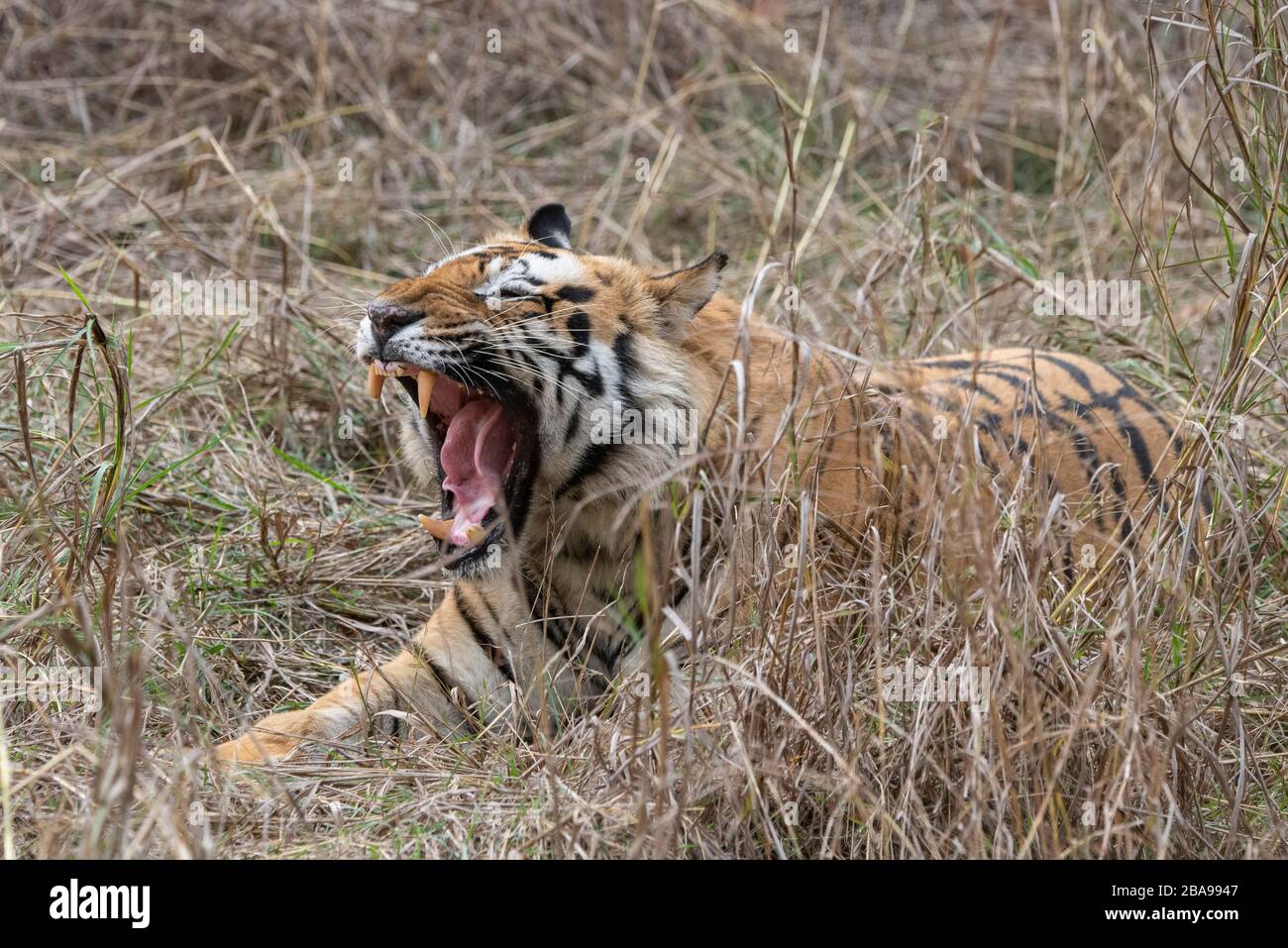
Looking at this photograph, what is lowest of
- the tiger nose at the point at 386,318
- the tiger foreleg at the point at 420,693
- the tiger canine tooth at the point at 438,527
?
the tiger foreleg at the point at 420,693

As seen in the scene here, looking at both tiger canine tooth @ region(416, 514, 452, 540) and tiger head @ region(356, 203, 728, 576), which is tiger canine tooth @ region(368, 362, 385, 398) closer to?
tiger head @ region(356, 203, 728, 576)

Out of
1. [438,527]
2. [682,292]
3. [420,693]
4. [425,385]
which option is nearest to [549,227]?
[682,292]

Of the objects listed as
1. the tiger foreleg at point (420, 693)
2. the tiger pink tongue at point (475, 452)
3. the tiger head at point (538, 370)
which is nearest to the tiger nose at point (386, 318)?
the tiger head at point (538, 370)

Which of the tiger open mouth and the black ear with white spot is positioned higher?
the black ear with white spot

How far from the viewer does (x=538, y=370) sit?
8.96 feet

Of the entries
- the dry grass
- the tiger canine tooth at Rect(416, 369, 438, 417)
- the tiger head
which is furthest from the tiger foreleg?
the tiger canine tooth at Rect(416, 369, 438, 417)

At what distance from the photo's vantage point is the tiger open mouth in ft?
8.86

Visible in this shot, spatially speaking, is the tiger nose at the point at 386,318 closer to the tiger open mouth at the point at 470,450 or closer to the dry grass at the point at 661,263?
the tiger open mouth at the point at 470,450

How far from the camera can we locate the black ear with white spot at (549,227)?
3162 mm

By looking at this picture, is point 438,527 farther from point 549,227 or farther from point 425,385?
point 549,227

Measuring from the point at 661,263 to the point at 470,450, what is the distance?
214 cm

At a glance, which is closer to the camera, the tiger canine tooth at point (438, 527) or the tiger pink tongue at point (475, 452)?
the tiger canine tooth at point (438, 527)

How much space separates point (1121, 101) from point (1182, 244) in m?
0.57
